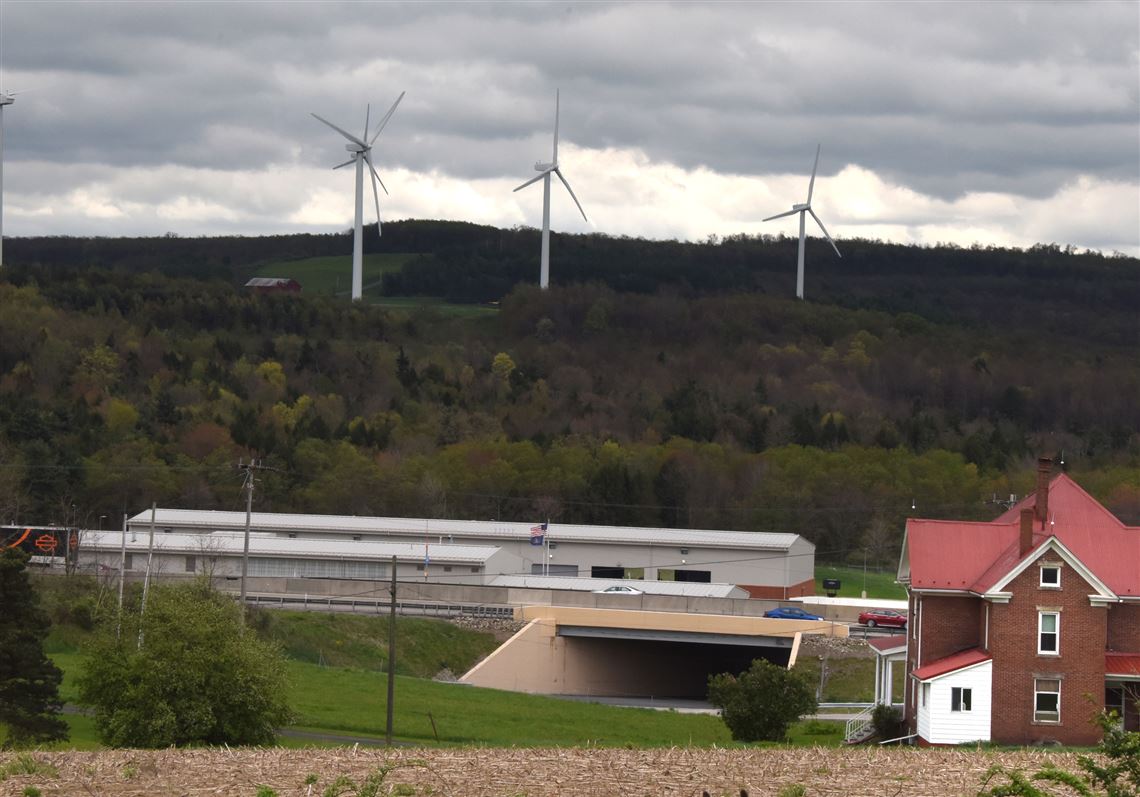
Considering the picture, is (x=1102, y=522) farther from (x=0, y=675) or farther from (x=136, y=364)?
(x=136, y=364)

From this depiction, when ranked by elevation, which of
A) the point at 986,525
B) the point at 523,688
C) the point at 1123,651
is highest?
the point at 986,525

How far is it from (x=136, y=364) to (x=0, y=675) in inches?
5127

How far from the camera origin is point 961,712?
48562 mm

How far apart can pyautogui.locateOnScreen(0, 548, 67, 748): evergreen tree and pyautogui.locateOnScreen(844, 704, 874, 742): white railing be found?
75.9ft

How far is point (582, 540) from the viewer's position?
100m

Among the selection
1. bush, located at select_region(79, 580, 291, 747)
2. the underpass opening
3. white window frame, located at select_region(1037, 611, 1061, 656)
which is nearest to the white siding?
white window frame, located at select_region(1037, 611, 1061, 656)

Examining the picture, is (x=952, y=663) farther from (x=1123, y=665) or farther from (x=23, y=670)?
(x=23, y=670)

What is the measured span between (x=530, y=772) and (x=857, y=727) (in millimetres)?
31466

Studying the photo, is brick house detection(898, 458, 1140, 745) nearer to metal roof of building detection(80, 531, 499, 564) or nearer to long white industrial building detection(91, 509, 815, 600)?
long white industrial building detection(91, 509, 815, 600)

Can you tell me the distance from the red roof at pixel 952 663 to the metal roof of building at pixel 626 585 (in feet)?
114

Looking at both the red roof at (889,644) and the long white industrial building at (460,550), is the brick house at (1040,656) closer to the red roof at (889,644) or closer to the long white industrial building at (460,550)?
the red roof at (889,644)

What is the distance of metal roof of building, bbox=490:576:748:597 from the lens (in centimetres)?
8694

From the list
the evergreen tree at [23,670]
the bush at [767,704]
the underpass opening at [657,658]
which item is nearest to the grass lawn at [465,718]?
the bush at [767,704]

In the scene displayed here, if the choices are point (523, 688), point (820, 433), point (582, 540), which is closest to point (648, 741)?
point (523, 688)
